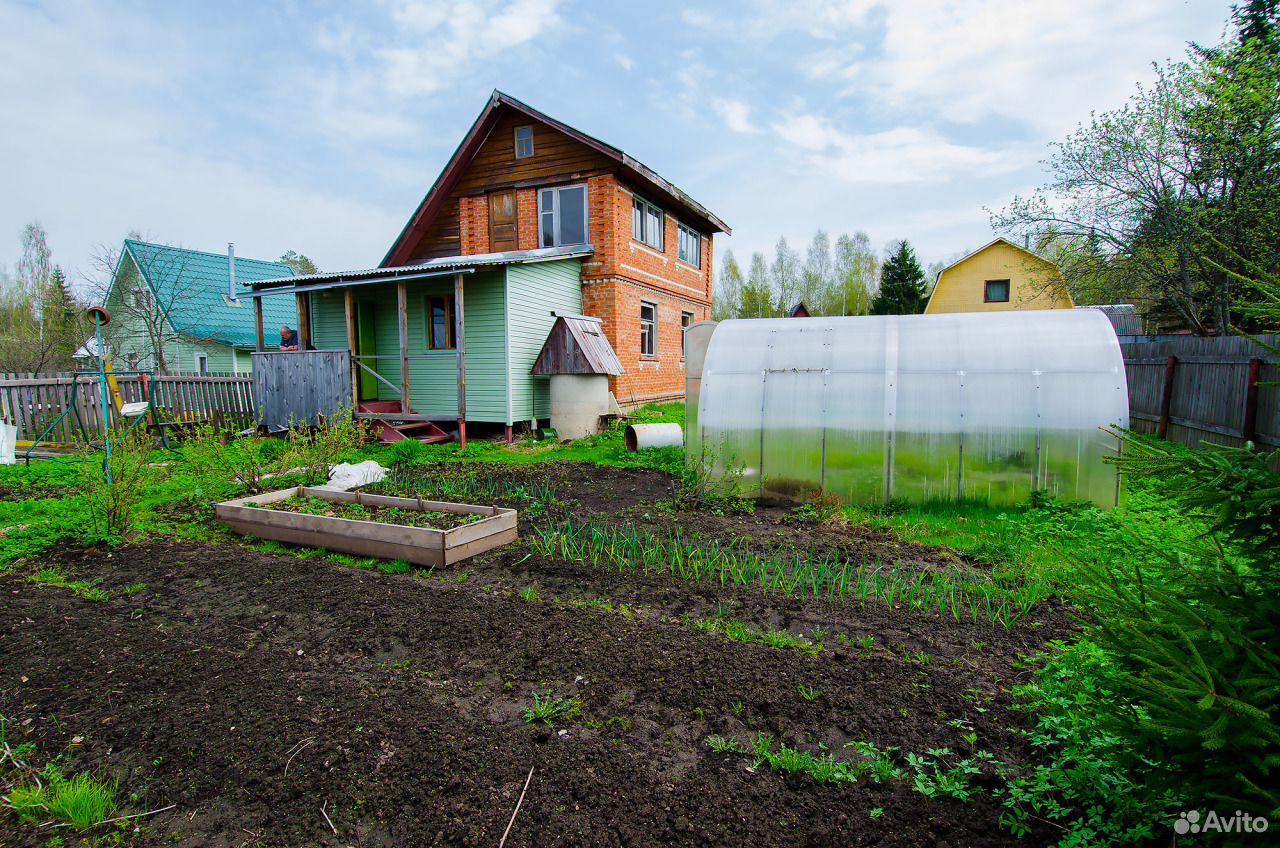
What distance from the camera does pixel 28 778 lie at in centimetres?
266

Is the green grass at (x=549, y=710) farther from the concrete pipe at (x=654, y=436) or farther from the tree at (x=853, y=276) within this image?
the tree at (x=853, y=276)

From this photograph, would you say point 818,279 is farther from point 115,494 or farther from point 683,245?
point 115,494

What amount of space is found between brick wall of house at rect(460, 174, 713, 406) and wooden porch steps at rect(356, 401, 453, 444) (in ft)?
14.1

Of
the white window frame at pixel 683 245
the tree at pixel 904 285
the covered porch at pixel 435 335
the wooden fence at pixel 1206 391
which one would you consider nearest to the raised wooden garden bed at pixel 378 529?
the covered porch at pixel 435 335

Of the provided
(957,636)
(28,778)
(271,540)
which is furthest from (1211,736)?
(271,540)

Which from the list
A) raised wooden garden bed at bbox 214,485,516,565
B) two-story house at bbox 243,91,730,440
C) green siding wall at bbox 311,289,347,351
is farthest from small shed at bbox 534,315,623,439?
raised wooden garden bed at bbox 214,485,516,565

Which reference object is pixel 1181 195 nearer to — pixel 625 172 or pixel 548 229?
pixel 625 172

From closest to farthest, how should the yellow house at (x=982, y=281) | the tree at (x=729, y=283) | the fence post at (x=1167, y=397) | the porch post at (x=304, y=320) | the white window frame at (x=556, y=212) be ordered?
the fence post at (x=1167, y=397), the porch post at (x=304, y=320), the white window frame at (x=556, y=212), the yellow house at (x=982, y=281), the tree at (x=729, y=283)

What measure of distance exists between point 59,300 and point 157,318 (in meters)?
12.0

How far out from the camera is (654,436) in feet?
35.6

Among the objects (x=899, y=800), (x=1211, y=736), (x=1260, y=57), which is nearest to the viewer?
(x=1211, y=736)

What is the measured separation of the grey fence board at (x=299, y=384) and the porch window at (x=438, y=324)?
2.29 meters

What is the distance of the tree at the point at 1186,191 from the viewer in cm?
1109

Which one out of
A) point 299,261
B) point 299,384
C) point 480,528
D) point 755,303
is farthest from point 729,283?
point 480,528
